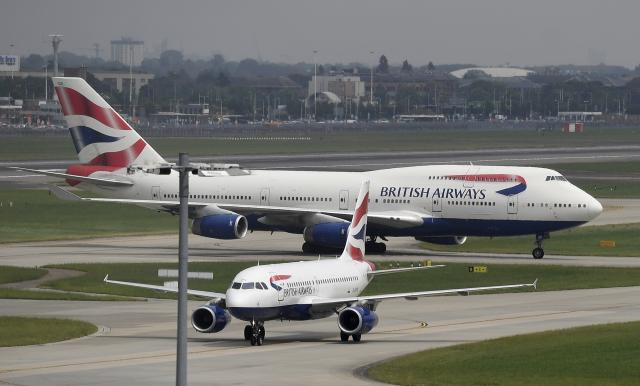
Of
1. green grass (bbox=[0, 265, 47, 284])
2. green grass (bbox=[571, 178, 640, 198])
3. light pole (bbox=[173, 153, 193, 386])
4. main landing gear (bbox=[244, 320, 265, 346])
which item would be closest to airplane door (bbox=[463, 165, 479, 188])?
green grass (bbox=[0, 265, 47, 284])

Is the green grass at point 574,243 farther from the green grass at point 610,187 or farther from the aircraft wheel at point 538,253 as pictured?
the green grass at point 610,187

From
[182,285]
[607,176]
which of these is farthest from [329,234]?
[607,176]

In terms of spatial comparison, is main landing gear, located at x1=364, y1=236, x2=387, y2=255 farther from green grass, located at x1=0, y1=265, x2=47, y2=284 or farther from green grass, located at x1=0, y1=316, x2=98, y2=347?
green grass, located at x1=0, y1=316, x2=98, y2=347

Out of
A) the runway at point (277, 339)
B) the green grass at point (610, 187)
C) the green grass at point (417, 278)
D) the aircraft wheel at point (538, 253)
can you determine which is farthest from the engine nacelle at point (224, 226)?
the green grass at point (610, 187)

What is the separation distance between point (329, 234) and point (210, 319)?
35697 mm

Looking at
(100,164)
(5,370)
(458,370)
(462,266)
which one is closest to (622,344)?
(458,370)

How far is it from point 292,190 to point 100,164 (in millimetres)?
12896

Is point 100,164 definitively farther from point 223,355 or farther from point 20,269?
point 223,355

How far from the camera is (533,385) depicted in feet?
158

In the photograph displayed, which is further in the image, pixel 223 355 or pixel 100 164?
pixel 100 164

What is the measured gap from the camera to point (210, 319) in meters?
55.9

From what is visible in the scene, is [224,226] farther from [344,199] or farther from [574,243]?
[574,243]

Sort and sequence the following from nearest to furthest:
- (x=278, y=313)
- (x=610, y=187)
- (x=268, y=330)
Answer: (x=278, y=313), (x=268, y=330), (x=610, y=187)

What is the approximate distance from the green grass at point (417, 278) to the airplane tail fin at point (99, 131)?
14611 mm
